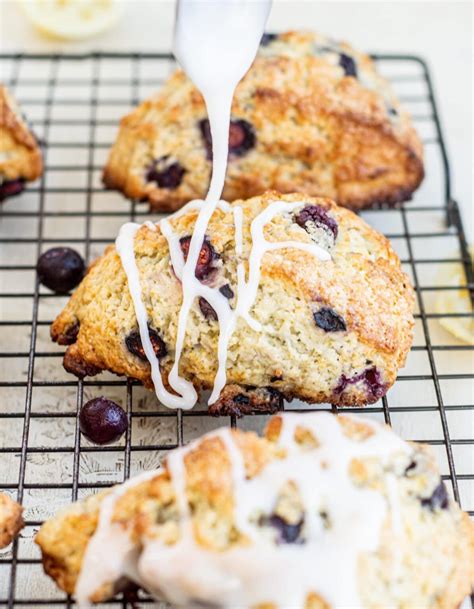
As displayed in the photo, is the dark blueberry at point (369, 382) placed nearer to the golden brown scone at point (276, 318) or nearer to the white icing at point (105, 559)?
the golden brown scone at point (276, 318)

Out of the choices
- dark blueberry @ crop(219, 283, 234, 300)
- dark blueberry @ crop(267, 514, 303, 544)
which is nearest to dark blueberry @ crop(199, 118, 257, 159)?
dark blueberry @ crop(219, 283, 234, 300)

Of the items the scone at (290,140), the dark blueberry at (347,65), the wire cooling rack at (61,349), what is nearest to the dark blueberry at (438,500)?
the wire cooling rack at (61,349)

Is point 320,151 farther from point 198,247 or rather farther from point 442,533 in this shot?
point 442,533

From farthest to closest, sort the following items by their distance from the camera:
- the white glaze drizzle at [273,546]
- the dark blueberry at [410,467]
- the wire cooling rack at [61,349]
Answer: the wire cooling rack at [61,349], the dark blueberry at [410,467], the white glaze drizzle at [273,546]

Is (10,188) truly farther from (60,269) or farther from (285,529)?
(285,529)

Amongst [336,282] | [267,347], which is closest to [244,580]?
[267,347]

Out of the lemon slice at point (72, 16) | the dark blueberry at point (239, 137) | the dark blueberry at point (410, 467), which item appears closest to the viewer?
the dark blueberry at point (410, 467)

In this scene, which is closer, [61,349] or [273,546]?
[273,546]

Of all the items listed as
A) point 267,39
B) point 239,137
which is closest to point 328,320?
point 239,137
